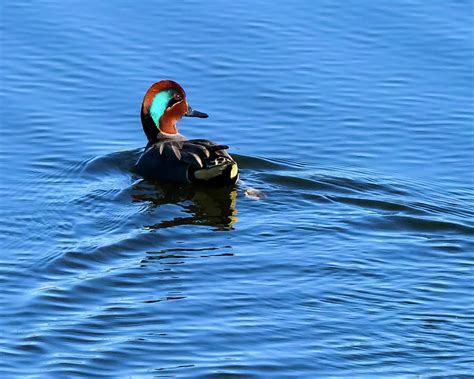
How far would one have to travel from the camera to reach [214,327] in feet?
33.3

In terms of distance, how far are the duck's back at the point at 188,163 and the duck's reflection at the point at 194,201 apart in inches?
4.5

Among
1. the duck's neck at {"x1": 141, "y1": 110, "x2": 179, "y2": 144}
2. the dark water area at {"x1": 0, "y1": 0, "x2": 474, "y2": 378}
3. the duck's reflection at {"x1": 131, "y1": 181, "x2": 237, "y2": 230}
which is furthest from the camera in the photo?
the duck's neck at {"x1": 141, "y1": 110, "x2": 179, "y2": 144}

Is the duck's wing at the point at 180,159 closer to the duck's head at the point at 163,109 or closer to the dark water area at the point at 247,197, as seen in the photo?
the dark water area at the point at 247,197

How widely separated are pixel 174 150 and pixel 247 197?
1145 millimetres

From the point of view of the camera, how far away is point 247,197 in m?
13.7

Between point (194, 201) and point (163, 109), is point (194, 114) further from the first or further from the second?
point (194, 201)

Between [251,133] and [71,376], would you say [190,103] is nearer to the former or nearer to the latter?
[251,133]

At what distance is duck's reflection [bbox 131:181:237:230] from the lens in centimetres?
1315

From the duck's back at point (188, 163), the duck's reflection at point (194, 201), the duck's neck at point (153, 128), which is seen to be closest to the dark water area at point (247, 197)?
the duck's reflection at point (194, 201)

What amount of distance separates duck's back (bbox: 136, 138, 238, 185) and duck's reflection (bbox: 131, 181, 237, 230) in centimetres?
11

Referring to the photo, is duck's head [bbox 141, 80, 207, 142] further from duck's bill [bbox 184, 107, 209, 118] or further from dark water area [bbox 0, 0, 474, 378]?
dark water area [bbox 0, 0, 474, 378]

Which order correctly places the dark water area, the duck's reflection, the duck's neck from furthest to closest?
the duck's neck < the duck's reflection < the dark water area

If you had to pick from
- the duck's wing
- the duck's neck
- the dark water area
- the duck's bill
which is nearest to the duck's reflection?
the dark water area

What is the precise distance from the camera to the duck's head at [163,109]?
14969 mm
